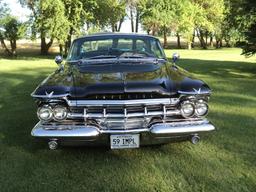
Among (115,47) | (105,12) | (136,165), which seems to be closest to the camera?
(136,165)

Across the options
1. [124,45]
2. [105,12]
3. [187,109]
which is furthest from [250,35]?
[105,12]

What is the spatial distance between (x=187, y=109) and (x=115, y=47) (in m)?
2.17

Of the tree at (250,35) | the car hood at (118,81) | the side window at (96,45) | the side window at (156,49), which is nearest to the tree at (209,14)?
the tree at (250,35)

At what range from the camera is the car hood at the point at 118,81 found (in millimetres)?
4883

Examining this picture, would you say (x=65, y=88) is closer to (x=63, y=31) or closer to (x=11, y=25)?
(x=63, y=31)

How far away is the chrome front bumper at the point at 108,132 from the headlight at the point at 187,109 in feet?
0.37

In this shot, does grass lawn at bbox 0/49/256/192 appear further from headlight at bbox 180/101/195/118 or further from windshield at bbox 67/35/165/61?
windshield at bbox 67/35/165/61

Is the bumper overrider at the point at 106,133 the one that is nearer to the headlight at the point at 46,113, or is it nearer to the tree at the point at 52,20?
the headlight at the point at 46,113

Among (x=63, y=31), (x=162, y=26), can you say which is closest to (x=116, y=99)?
(x=63, y=31)

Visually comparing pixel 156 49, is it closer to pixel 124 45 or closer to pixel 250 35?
pixel 124 45

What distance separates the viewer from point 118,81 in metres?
5.02

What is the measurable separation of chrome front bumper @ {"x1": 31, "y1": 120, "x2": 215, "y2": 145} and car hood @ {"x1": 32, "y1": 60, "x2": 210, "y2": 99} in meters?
0.39

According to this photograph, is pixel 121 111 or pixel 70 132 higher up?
pixel 121 111

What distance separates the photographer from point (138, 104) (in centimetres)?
486
